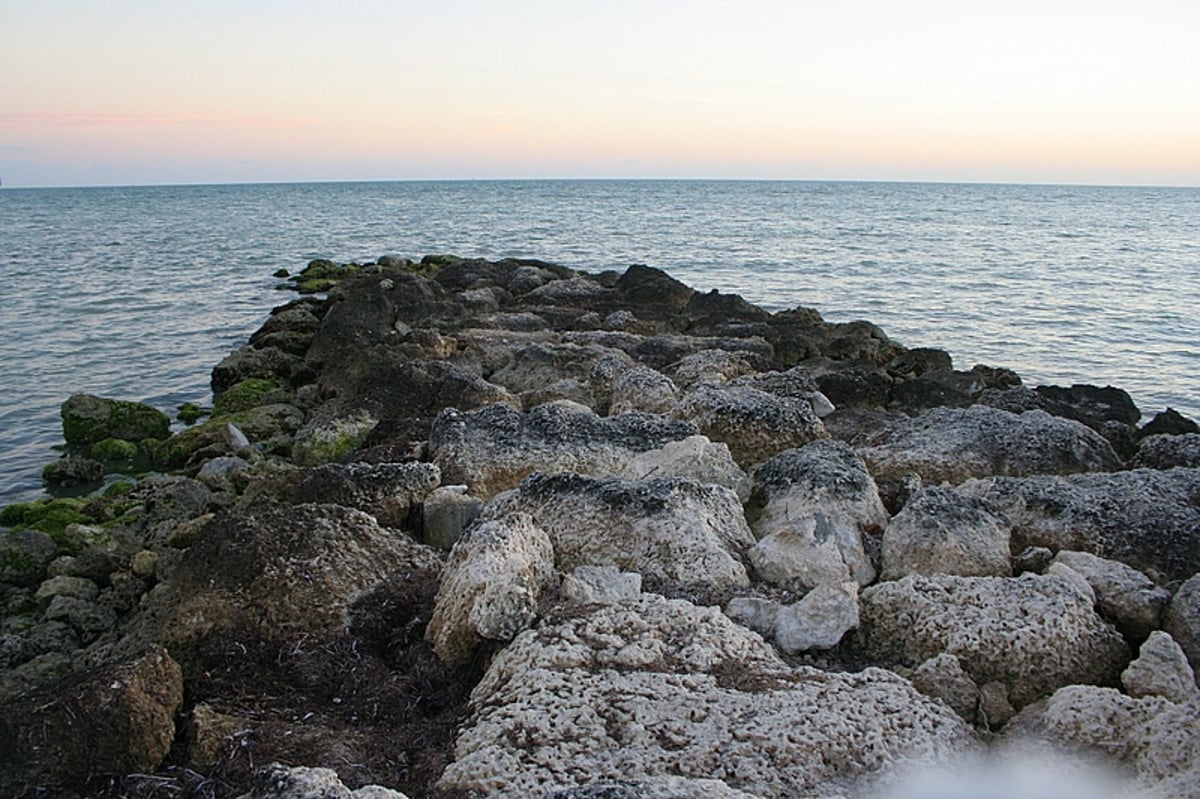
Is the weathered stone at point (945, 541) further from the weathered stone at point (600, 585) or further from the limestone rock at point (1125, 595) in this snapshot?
the weathered stone at point (600, 585)

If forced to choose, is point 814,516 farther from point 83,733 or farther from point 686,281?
point 686,281

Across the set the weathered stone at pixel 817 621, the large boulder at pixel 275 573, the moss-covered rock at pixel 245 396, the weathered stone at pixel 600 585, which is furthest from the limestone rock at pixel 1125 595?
the moss-covered rock at pixel 245 396

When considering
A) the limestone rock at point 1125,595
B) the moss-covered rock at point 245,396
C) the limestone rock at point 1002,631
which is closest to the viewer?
the limestone rock at point 1002,631

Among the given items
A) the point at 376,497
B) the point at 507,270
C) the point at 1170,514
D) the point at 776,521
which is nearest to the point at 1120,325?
the point at 507,270

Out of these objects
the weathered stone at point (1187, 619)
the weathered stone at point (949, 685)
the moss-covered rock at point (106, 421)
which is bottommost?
the moss-covered rock at point (106, 421)

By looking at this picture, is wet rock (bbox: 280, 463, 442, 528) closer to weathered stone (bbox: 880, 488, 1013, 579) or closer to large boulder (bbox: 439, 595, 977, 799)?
large boulder (bbox: 439, 595, 977, 799)

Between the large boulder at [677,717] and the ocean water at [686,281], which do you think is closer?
the large boulder at [677,717]

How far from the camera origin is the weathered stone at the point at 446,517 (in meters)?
6.37

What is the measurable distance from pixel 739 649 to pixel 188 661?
296 cm

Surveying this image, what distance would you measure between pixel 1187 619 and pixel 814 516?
6.87ft

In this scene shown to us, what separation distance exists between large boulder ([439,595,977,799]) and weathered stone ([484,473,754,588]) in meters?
0.92

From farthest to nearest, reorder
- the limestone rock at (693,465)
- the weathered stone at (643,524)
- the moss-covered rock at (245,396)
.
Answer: the moss-covered rock at (245,396)
the limestone rock at (693,465)
the weathered stone at (643,524)

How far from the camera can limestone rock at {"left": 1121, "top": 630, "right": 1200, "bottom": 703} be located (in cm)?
425

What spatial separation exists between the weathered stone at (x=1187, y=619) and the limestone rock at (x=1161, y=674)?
0.23 metres
